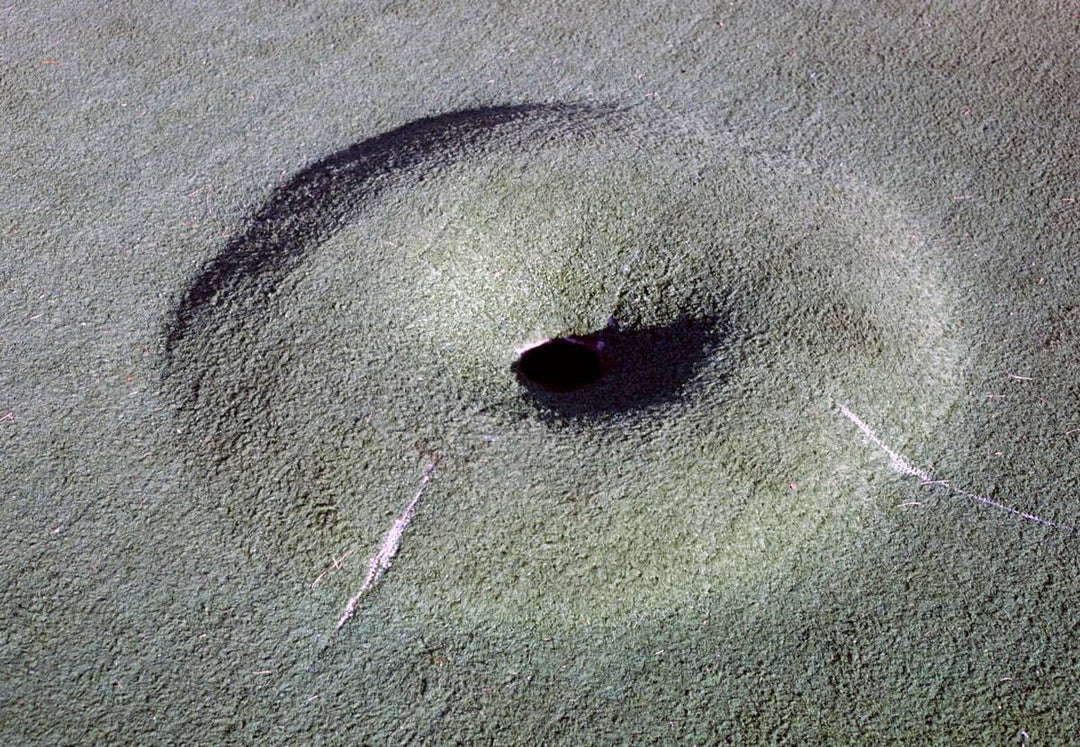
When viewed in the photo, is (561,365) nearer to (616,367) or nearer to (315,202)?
(616,367)

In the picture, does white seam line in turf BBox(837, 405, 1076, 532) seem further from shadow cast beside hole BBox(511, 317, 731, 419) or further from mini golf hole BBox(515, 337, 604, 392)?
mini golf hole BBox(515, 337, 604, 392)

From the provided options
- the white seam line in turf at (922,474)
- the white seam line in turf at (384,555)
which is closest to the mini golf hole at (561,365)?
the white seam line in turf at (384,555)

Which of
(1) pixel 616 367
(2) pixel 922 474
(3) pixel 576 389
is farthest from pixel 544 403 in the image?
(2) pixel 922 474

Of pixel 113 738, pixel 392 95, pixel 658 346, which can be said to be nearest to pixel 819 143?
pixel 658 346

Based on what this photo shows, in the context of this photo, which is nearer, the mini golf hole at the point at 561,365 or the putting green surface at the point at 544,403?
the putting green surface at the point at 544,403

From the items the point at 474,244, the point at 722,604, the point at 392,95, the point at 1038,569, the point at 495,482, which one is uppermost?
the point at 392,95

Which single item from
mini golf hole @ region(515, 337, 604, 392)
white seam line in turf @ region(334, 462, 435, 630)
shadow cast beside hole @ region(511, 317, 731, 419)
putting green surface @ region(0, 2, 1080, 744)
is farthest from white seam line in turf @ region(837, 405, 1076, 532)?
white seam line in turf @ region(334, 462, 435, 630)

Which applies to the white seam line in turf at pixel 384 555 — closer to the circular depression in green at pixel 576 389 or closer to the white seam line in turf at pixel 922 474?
the circular depression in green at pixel 576 389

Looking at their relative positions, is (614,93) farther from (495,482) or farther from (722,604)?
(722,604)
